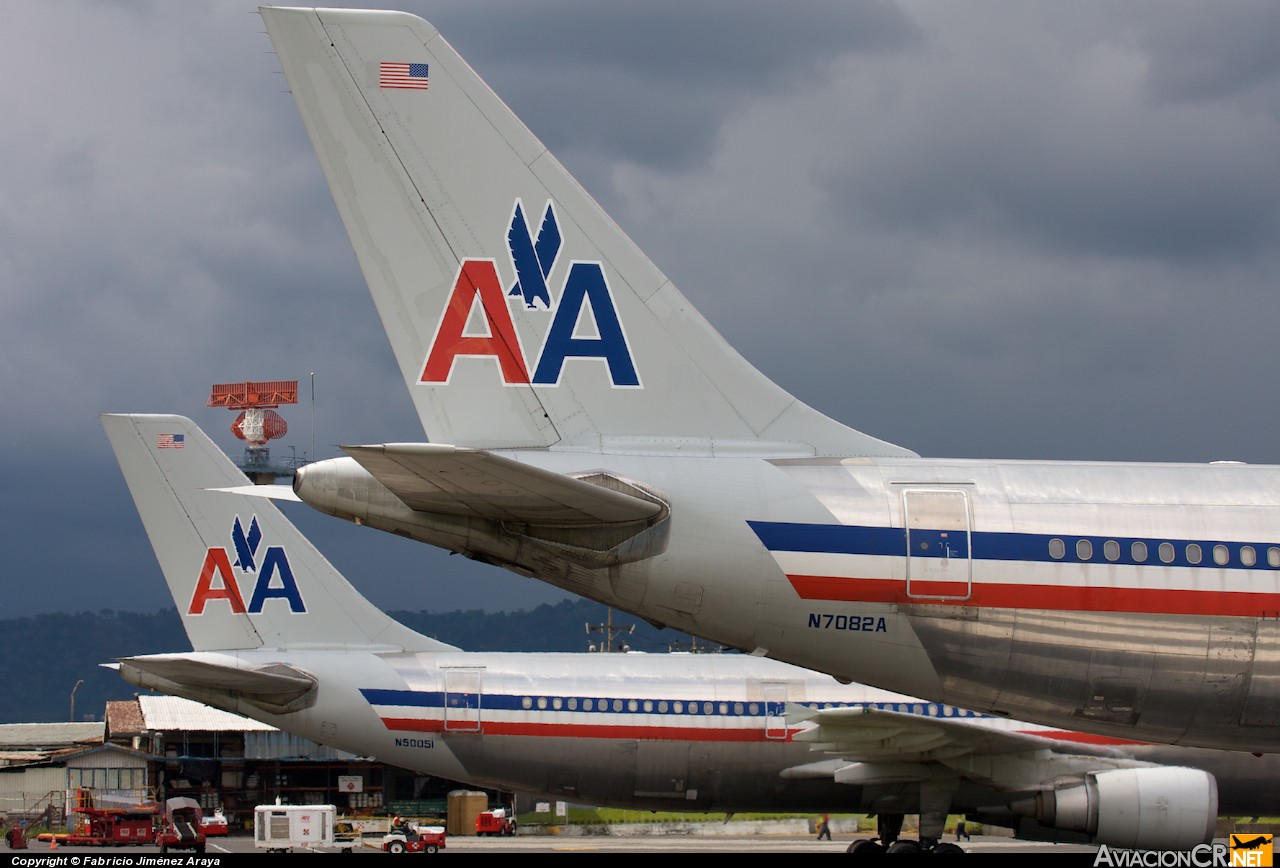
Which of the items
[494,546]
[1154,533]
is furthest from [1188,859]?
[494,546]

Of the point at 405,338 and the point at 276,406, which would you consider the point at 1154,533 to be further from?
the point at 276,406

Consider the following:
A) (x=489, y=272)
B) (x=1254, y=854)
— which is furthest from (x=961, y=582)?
(x=1254, y=854)

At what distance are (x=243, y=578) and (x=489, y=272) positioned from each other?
Result: 19.1 m

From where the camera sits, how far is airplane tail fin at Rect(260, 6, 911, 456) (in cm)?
1287

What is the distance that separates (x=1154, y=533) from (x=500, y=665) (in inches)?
701

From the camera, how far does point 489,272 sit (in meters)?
13.0

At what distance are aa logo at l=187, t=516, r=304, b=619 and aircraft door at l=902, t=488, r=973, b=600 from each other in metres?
20.1

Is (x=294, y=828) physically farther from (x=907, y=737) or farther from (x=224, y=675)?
(x=907, y=737)

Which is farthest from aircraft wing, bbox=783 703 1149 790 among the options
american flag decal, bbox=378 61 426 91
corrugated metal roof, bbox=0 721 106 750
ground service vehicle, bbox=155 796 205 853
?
corrugated metal roof, bbox=0 721 106 750

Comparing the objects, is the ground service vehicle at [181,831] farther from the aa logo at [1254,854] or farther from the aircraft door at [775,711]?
the aa logo at [1254,854]

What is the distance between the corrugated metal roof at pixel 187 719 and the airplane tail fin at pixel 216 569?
28.5 m

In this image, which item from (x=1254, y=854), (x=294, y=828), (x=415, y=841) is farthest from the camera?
(x=415, y=841)

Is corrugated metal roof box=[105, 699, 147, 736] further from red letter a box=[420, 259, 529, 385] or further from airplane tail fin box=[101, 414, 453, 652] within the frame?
red letter a box=[420, 259, 529, 385]

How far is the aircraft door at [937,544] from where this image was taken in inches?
490
